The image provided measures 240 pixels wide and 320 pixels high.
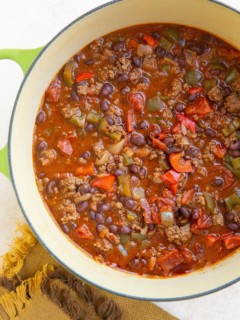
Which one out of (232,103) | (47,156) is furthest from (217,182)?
(47,156)

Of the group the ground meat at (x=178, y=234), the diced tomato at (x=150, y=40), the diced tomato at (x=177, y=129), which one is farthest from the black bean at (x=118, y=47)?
the ground meat at (x=178, y=234)

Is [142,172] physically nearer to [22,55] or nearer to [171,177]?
[171,177]

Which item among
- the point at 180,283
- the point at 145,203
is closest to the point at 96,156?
the point at 145,203

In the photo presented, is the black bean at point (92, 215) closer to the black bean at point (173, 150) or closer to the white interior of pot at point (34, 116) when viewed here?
the white interior of pot at point (34, 116)

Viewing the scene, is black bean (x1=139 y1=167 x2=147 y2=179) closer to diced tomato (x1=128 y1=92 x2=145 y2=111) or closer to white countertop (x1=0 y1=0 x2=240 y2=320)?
diced tomato (x1=128 y1=92 x2=145 y2=111)

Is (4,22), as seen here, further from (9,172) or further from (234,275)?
(234,275)
